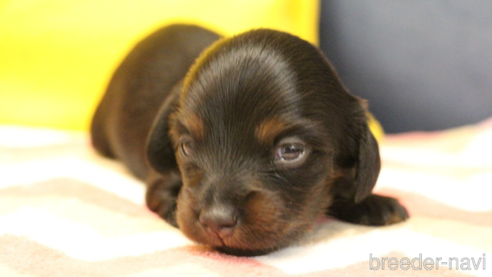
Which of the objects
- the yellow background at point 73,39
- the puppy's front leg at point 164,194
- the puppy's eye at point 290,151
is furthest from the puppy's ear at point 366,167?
the yellow background at point 73,39

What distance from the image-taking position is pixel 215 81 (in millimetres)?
1690

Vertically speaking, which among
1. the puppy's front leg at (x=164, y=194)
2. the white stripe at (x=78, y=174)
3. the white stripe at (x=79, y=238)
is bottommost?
the white stripe at (x=78, y=174)

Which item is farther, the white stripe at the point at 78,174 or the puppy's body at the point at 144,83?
the puppy's body at the point at 144,83

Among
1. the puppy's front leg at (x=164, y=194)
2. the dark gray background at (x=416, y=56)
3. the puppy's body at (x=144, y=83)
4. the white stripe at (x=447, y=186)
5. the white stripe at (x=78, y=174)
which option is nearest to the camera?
the puppy's front leg at (x=164, y=194)

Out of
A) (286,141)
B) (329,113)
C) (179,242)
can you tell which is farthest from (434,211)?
(179,242)

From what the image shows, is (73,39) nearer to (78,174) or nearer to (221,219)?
(78,174)

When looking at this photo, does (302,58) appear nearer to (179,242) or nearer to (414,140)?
(179,242)

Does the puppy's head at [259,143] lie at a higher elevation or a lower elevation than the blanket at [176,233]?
higher

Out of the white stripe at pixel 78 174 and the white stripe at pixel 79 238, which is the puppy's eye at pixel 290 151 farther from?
the white stripe at pixel 78 174

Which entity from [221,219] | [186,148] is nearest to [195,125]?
[186,148]

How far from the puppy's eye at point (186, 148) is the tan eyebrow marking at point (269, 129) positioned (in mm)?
291

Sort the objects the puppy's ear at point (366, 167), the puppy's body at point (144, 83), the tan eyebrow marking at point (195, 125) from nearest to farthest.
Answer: the tan eyebrow marking at point (195, 125) < the puppy's ear at point (366, 167) < the puppy's body at point (144, 83)

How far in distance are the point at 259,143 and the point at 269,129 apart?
6 cm

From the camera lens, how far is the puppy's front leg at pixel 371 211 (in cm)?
196
